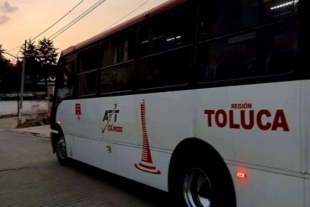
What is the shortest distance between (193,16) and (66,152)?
582 centimetres

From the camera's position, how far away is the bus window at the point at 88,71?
7.82m

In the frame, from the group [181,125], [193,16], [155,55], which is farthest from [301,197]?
[155,55]

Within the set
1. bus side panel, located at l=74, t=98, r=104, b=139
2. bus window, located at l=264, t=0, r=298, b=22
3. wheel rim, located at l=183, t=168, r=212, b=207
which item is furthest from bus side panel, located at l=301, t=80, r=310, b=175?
bus side panel, located at l=74, t=98, r=104, b=139

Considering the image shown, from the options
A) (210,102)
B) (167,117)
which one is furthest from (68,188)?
(210,102)

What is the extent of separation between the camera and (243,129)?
3.96m

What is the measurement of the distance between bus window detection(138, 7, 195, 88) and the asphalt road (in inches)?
75.7

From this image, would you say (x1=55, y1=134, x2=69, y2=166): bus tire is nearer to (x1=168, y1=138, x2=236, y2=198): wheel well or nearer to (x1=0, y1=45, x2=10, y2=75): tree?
(x1=168, y1=138, x2=236, y2=198): wheel well

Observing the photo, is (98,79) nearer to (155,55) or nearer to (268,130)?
(155,55)

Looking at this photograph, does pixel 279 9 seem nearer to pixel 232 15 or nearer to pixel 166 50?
pixel 232 15

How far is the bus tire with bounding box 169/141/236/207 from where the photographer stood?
4.34 meters

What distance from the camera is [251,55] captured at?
13.2ft

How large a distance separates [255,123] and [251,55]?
720mm

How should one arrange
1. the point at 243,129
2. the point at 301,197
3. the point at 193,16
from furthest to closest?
1. the point at 193,16
2. the point at 243,129
3. the point at 301,197

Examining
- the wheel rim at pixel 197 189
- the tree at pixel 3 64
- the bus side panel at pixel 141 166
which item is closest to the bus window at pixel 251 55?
the wheel rim at pixel 197 189
